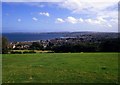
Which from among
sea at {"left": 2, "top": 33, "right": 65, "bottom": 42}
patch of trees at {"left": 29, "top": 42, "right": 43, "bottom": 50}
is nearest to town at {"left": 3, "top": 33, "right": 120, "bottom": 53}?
patch of trees at {"left": 29, "top": 42, "right": 43, "bottom": 50}

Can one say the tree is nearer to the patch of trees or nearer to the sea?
the sea

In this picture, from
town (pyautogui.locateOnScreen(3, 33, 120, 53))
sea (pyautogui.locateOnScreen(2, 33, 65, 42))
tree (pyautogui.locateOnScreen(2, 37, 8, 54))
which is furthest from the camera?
sea (pyautogui.locateOnScreen(2, 33, 65, 42))

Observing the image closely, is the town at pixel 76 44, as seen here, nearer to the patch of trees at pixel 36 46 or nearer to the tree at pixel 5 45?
the patch of trees at pixel 36 46

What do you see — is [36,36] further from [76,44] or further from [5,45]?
[76,44]

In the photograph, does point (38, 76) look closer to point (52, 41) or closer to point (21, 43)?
point (52, 41)

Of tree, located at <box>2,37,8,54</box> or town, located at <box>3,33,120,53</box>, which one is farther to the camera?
tree, located at <box>2,37,8,54</box>

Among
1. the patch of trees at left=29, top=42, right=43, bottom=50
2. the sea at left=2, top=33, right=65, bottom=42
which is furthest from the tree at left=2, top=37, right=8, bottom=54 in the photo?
the patch of trees at left=29, top=42, right=43, bottom=50

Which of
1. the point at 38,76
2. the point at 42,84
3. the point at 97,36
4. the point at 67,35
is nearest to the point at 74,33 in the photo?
the point at 67,35

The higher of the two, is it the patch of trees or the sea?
the sea

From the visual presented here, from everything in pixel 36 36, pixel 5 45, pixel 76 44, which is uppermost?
pixel 36 36

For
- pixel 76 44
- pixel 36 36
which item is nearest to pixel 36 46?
pixel 76 44

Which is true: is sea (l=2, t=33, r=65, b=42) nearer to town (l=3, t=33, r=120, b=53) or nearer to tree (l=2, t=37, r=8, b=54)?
tree (l=2, t=37, r=8, b=54)

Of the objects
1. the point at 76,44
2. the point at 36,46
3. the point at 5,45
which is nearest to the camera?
the point at 76,44

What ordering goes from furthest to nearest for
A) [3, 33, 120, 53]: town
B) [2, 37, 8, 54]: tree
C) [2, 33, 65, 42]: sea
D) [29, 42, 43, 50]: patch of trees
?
[2, 33, 65, 42]: sea → [29, 42, 43, 50]: patch of trees → [2, 37, 8, 54]: tree → [3, 33, 120, 53]: town
